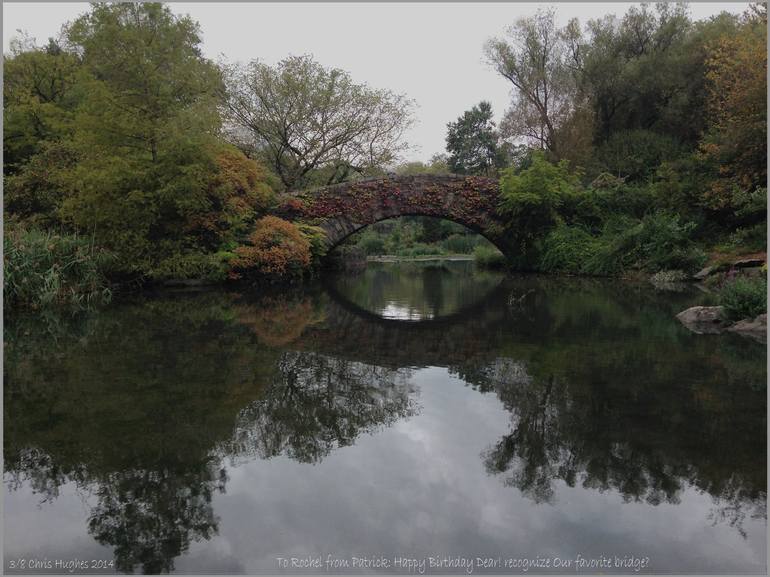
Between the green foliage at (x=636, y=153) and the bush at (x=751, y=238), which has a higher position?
the green foliage at (x=636, y=153)

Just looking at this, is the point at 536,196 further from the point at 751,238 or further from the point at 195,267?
the point at 195,267

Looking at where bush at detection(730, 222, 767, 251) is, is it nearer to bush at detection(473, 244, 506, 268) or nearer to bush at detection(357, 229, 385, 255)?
bush at detection(473, 244, 506, 268)

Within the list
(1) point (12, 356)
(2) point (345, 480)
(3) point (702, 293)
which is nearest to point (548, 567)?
(2) point (345, 480)

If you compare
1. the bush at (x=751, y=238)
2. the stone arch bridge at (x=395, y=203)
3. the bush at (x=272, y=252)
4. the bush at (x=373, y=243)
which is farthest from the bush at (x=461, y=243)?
the bush at (x=751, y=238)

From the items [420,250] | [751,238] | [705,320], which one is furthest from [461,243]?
[705,320]

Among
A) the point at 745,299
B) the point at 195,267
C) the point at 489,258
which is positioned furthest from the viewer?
the point at 489,258

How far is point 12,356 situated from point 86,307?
15.1 ft

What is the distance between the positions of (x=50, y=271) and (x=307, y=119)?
543 inches

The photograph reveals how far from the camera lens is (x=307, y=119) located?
73.8ft

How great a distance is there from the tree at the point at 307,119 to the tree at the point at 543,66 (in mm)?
7319

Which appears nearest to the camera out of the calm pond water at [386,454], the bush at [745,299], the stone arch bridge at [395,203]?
the calm pond water at [386,454]

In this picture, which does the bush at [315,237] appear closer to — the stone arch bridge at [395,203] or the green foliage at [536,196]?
the stone arch bridge at [395,203]

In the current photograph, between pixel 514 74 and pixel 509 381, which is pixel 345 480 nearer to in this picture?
pixel 509 381

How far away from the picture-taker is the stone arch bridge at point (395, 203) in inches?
759
